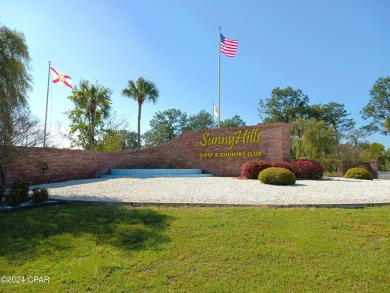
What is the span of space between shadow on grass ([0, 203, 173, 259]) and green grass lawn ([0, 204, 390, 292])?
0.06ft

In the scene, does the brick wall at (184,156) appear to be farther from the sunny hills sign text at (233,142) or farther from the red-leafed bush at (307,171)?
the red-leafed bush at (307,171)

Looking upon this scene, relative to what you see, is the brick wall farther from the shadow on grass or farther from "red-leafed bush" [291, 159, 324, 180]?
the shadow on grass

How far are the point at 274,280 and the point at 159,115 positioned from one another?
5575 centimetres

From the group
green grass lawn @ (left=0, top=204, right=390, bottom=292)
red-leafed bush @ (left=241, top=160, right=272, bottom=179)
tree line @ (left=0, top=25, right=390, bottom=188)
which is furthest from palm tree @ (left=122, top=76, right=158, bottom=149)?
green grass lawn @ (left=0, top=204, right=390, bottom=292)

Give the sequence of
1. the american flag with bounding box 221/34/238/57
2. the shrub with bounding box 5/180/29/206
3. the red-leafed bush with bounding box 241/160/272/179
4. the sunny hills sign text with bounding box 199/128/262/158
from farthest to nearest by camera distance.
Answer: the american flag with bounding box 221/34/238/57, the sunny hills sign text with bounding box 199/128/262/158, the red-leafed bush with bounding box 241/160/272/179, the shrub with bounding box 5/180/29/206

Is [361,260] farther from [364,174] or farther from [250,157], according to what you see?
[364,174]

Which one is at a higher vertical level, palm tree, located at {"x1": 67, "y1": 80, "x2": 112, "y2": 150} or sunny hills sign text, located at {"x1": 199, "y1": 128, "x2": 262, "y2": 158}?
palm tree, located at {"x1": 67, "y1": 80, "x2": 112, "y2": 150}

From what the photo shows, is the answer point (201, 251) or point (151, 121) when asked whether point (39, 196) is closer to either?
point (201, 251)

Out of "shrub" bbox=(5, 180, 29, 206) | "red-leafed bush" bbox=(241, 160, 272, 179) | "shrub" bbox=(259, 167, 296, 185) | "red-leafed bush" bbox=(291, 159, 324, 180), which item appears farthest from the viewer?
"red-leafed bush" bbox=(241, 160, 272, 179)

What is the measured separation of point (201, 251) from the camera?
171 inches

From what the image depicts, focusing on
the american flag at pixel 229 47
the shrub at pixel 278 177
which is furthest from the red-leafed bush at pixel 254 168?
the american flag at pixel 229 47

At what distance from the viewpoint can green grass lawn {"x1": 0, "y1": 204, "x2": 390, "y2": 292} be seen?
11.7ft

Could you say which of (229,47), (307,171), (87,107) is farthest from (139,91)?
(307,171)

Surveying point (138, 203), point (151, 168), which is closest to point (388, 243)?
point (138, 203)
